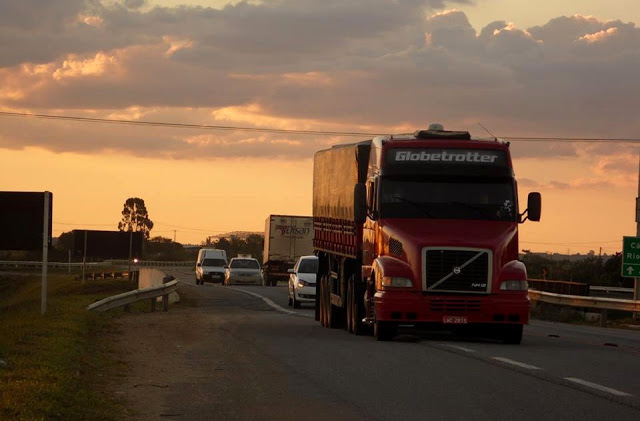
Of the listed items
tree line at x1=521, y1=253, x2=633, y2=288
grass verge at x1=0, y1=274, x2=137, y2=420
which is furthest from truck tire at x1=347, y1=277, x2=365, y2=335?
tree line at x1=521, y1=253, x2=633, y2=288

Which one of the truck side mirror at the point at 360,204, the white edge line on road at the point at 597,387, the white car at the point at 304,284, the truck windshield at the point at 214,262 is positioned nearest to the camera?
the white edge line on road at the point at 597,387

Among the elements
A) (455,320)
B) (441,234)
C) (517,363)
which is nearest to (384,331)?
(455,320)

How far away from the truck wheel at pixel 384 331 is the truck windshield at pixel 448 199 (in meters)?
1.78

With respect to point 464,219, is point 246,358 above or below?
below

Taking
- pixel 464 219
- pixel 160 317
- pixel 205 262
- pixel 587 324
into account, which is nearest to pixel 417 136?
pixel 464 219

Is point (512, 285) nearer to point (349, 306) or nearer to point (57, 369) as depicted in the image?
point (349, 306)

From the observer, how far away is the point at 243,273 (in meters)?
65.9

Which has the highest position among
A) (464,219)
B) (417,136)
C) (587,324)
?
(417,136)

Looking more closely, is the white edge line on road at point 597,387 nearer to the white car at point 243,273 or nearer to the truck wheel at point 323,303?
the truck wheel at point 323,303

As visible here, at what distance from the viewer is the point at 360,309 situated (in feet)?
75.1

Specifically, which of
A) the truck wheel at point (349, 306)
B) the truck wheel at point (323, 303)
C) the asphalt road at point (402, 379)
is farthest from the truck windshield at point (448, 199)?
the truck wheel at point (323, 303)

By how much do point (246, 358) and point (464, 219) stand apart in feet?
16.9

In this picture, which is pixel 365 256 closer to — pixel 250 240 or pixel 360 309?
pixel 360 309

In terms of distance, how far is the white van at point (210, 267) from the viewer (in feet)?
241
